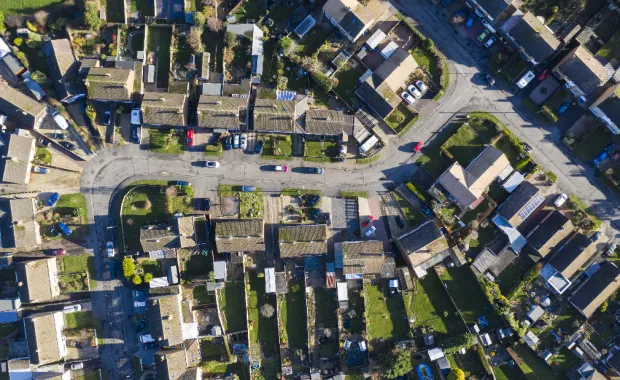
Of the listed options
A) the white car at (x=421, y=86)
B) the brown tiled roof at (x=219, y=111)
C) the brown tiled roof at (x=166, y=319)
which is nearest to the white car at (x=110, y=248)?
the brown tiled roof at (x=166, y=319)

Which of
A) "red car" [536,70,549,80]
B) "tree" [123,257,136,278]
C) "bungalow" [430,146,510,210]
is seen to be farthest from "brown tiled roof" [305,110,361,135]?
"tree" [123,257,136,278]

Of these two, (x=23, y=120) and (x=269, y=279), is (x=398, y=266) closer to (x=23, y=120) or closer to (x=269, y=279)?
(x=269, y=279)

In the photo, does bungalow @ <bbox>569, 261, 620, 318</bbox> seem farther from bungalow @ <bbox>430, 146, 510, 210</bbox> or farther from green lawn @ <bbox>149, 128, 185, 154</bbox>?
green lawn @ <bbox>149, 128, 185, 154</bbox>

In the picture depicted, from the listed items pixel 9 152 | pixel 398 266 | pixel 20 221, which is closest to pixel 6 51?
pixel 9 152

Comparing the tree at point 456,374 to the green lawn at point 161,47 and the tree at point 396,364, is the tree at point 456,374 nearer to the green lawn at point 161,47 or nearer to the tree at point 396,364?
the tree at point 396,364

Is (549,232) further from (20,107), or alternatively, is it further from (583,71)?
(20,107)
